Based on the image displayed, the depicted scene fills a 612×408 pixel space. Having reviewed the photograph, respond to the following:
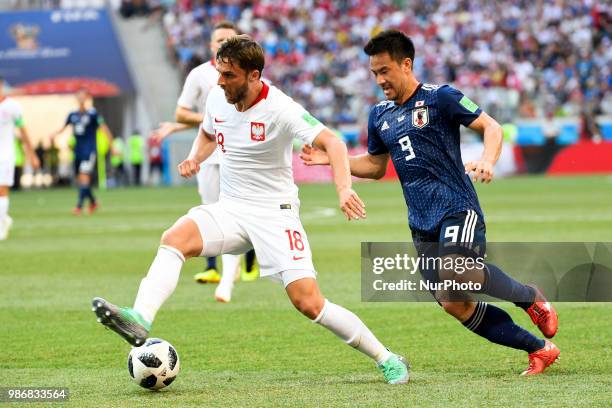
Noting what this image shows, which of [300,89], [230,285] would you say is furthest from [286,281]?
[300,89]

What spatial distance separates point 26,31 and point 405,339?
33.8 m

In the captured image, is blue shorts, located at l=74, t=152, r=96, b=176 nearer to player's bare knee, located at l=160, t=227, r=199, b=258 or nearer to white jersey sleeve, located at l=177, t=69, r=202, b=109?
white jersey sleeve, located at l=177, t=69, r=202, b=109

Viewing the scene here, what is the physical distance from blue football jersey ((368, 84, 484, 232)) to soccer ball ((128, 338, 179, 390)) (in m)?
1.75

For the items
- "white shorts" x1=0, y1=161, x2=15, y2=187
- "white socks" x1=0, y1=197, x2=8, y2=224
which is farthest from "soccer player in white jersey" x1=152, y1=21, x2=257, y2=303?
"white socks" x1=0, y1=197, x2=8, y2=224

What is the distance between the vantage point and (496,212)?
22531mm

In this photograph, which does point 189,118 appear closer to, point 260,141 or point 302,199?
point 260,141

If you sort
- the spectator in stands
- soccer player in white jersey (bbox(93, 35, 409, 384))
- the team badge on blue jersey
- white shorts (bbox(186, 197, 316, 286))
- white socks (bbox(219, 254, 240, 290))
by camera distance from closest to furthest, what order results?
soccer player in white jersey (bbox(93, 35, 409, 384)) < white shorts (bbox(186, 197, 316, 286)) < the team badge on blue jersey < white socks (bbox(219, 254, 240, 290)) < the spectator in stands

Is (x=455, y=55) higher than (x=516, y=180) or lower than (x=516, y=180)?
higher

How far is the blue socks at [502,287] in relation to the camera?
7344 mm

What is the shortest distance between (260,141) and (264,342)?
87.5 inches

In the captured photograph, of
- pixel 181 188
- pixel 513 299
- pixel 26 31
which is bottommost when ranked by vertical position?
pixel 181 188

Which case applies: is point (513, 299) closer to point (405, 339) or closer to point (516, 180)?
point (405, 339)

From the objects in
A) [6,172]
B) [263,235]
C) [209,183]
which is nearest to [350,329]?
[263,235]

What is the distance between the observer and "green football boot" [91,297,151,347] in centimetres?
642
